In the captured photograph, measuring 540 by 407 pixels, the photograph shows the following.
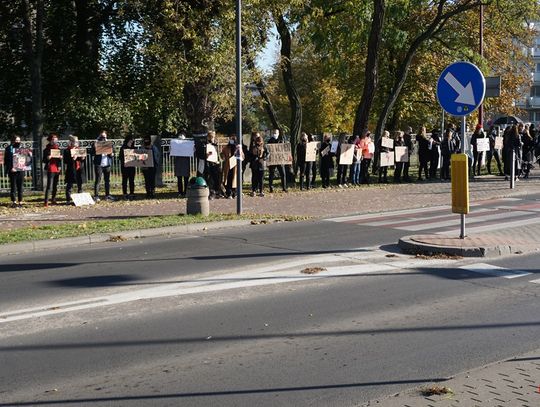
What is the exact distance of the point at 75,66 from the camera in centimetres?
2833

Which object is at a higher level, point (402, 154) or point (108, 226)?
point (402, 154)

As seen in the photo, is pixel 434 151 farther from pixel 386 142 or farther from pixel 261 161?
pixel 261 161

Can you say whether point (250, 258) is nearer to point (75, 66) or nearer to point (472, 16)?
point (75, 66)

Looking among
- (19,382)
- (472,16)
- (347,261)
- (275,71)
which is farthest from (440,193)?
(275,71)

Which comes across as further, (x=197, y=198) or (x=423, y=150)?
(x=423, y=150)

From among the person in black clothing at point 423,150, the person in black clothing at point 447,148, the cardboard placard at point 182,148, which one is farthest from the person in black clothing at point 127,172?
the person in black clothing at point 447,148

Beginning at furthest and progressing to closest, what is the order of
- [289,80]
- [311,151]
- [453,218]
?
[289,80] < [311,151] < [453,218]

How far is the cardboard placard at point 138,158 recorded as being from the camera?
19.7 metres

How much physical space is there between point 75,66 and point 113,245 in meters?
17.7

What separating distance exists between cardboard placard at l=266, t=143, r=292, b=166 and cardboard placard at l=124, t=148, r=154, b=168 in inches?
136

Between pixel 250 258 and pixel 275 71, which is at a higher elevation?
pixel 275 71

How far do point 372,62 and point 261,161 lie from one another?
801 centimetres

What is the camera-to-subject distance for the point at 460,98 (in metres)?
11.1

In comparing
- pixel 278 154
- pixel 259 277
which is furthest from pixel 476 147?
pixel 259 277
